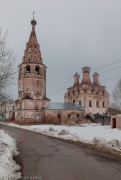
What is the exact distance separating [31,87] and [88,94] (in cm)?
1630

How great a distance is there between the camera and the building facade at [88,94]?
225 ft

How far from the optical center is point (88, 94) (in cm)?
6894

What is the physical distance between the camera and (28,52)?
63438mm

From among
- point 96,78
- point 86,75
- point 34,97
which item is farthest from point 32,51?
point 96,78

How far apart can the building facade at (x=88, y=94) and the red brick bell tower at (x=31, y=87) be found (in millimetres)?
10561

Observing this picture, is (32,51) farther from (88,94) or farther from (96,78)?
(96,78)

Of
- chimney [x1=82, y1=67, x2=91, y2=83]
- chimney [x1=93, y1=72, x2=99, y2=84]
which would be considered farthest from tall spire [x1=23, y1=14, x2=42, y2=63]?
chimney [x1=93, y1=72, x2=99, y2=84]

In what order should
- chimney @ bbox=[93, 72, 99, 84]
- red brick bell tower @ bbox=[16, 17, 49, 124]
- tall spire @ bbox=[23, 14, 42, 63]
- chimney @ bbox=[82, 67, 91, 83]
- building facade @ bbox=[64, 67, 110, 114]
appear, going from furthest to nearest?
chimney @ bbox=[93, 72, 99, 84] < chimney @ bbox=[82, 67, 91, 83] < building facade @ bbox=[64, 67, 110, 114] < tall spire @ bbox=[23, 14, 42, 63] < red brick bell tower @ bbox=[16, 17, 49, 124]

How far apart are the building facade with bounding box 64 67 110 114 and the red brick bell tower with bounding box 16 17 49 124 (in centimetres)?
1056

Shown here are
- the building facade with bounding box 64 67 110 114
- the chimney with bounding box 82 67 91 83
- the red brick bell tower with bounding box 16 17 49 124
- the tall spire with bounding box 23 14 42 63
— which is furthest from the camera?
the chimney with bounding box 82 67 91 83

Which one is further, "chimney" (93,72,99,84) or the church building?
"chimney" (93,72,99,84)

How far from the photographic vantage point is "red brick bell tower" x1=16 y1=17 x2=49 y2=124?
59963 mm

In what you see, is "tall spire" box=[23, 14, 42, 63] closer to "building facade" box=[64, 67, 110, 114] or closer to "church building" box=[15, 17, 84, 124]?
"church building" box=[15, 17, 84, 124]

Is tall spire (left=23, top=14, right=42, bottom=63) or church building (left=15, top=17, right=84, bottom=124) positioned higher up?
tall spire (left=23, top=14, right=42, bottom=63)
